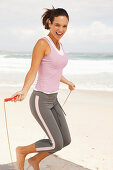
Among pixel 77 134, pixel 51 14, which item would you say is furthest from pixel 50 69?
pixel 77 134

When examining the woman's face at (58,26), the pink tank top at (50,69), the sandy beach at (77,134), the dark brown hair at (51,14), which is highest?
the dark brown hair at (51,14)

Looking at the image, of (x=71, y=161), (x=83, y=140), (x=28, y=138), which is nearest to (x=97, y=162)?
(x=71, y=161)

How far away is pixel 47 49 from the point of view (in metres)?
2.38

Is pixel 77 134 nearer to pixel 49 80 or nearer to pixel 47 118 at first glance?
pixel 47 118

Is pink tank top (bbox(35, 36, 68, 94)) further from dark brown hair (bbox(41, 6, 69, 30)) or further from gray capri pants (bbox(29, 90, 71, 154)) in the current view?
dark brown hair (bbox(41, 6, 69, 30))

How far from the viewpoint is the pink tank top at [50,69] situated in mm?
2396

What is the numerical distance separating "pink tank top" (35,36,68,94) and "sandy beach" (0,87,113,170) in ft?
4.21

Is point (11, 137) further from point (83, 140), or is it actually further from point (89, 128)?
point (89, 128)

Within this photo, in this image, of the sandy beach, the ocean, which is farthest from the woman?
the ocean

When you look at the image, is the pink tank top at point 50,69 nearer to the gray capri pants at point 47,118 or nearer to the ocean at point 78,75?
the gray capri pants at point 47,118

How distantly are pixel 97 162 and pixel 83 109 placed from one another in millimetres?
2842

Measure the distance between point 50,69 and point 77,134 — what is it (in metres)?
2.43

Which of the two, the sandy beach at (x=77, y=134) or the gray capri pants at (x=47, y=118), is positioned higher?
the gray capri pants at (x=47, y=118)

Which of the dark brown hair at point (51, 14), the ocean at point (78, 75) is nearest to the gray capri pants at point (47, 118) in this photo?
the dark brown hair at point (51, 14)
